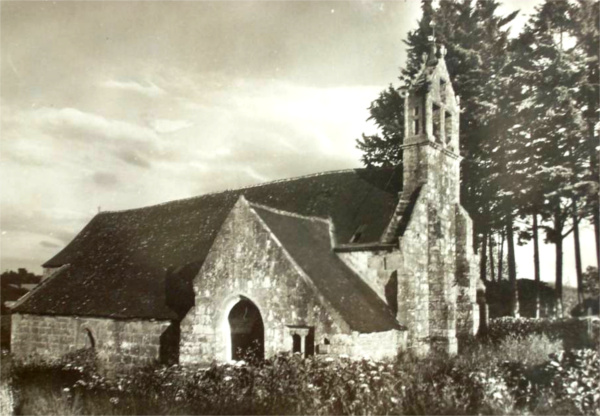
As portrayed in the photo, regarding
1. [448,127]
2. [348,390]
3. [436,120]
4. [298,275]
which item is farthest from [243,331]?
[448,127]

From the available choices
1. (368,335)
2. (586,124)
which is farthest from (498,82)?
(368,335)

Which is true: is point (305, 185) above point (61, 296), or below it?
above

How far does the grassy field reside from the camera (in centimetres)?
1007

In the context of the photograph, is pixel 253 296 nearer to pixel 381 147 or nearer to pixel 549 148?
pixel 549 148

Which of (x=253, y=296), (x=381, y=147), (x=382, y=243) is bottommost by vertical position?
(x=253, y=296)

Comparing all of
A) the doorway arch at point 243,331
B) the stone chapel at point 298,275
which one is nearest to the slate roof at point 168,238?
the stone chapel at point 298,275

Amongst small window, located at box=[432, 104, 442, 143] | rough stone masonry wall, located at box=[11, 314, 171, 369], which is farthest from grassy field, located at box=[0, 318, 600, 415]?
small window, located at box=[432, 104, 442, 143]

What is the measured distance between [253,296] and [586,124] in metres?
11.3

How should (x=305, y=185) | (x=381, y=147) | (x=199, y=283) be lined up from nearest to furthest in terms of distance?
(x=199, y=283), (x=305, y=185), (x=381, y=147)

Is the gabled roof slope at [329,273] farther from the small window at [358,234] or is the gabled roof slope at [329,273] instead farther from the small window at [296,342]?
the small window at [296,342]

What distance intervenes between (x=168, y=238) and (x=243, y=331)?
870cm

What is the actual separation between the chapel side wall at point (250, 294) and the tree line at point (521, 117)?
734 centimetres

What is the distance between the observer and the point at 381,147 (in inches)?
1158

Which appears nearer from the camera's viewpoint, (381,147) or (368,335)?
(368,335)
